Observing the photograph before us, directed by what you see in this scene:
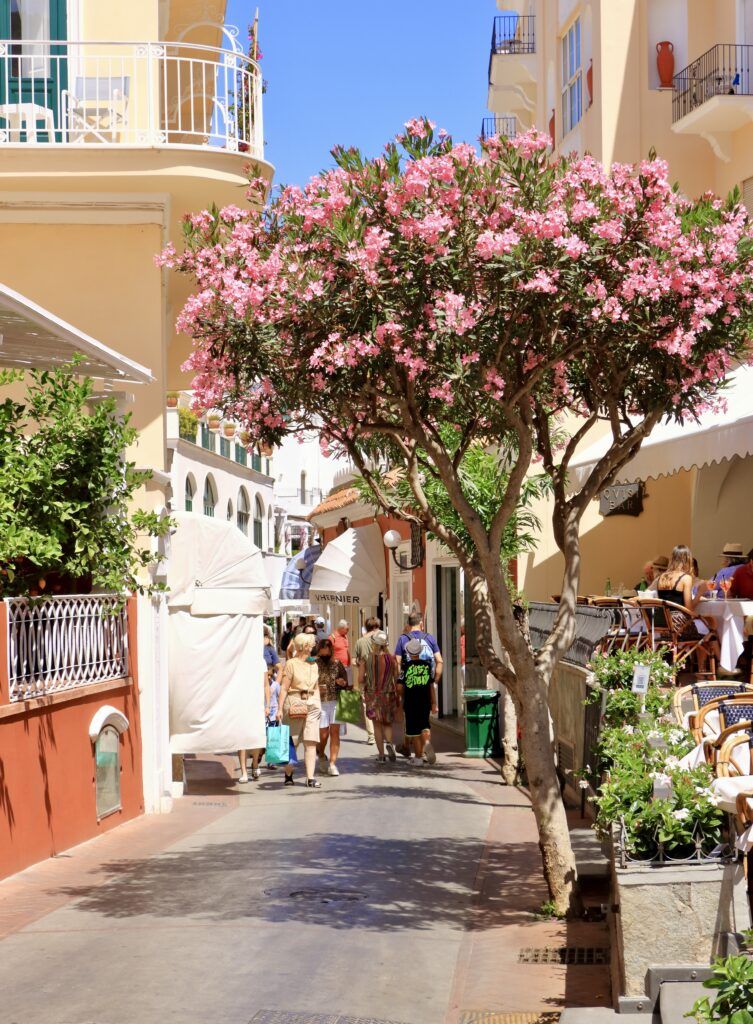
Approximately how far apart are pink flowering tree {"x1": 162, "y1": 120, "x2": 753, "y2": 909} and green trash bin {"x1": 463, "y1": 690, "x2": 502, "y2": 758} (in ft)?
33.8

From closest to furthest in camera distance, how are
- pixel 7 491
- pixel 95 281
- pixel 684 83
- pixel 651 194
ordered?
pixel 651 194
pixel 7 491
pixel 95 281
pixel 684 83

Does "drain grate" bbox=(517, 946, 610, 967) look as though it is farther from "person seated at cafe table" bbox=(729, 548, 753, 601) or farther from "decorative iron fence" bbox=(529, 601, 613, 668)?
"person seated at cafe table" bbox=(729, 548, 753, 601)

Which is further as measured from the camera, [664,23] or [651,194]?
[664,23]

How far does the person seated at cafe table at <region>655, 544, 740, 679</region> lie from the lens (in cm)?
1489

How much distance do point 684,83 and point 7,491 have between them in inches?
619

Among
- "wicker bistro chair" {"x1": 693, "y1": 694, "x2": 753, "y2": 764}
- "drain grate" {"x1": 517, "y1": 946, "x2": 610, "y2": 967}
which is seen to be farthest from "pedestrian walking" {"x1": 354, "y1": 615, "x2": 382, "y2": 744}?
"drain grate" {"x1": 517, "y1": 946, "x2": 610, "y2": 967}

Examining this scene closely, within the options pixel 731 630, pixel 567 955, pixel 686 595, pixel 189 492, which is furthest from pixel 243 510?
pixel 567 955

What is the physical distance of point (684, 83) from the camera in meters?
24.4

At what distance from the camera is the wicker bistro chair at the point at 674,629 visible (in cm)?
1452

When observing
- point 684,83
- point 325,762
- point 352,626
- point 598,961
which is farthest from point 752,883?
point 352,626

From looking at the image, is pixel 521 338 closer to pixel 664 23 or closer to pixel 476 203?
pixel 476 203

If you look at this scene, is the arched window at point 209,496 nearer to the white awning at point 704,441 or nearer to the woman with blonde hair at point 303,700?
the woman with blonde hair at point 303,700

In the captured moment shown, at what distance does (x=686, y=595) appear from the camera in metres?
15.1

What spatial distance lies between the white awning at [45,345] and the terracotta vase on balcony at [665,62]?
1422 centimetres
